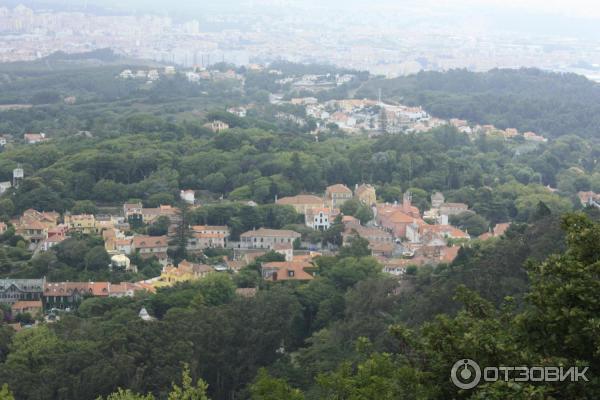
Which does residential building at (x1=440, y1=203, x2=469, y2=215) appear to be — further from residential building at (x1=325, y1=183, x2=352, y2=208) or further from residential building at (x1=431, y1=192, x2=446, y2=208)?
residential building at (x1=325, y1=183, x2=352, y2=208)

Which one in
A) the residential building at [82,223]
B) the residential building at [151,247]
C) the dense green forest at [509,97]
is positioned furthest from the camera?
the dense green forest at [509,97]

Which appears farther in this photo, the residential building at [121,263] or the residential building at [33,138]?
the residential building at [33,138]

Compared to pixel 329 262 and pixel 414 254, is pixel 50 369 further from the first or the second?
pixel 414 254

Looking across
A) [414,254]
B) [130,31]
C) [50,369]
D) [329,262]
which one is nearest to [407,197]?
[414,254]

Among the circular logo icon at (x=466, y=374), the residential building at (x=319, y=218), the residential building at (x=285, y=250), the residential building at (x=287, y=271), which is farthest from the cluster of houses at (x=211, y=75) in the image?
the circular logo icon at (x=466, y=374)

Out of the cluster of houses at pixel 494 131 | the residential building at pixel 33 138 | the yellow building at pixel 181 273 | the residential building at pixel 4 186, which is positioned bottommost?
the cluster of houses at pixel 494 131

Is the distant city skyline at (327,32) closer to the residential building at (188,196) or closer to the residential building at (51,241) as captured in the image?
the residential building at (188,196)
